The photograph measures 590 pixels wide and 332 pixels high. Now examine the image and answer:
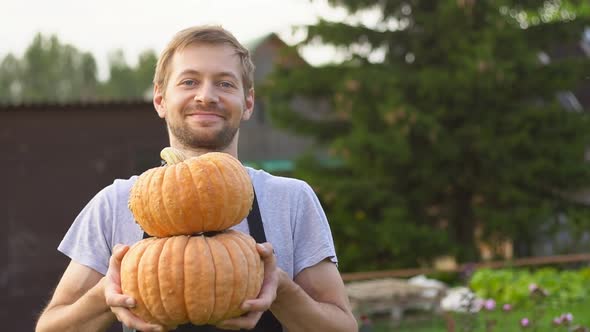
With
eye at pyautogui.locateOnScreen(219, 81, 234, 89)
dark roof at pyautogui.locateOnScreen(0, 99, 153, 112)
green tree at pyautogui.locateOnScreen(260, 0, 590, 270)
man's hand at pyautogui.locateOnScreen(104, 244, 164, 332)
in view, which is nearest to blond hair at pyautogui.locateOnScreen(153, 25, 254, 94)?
eye at pyautogui.locateOnScreen(219, 81, 234, 89)

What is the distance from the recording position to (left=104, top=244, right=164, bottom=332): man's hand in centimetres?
232

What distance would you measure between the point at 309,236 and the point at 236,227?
0.77ft

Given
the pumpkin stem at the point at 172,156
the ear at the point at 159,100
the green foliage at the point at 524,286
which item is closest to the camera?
the pumpkin stem at the point at 172,156

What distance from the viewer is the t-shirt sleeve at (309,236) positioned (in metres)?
2.75

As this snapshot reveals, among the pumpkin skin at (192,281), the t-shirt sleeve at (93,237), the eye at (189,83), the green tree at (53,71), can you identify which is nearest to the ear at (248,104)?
the eye at (189,83)

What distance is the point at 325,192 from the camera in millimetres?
16219

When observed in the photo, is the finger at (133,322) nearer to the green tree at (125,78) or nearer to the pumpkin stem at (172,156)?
the pumpkin stem at (172,156)

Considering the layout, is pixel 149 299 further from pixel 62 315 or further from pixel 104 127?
pixel 104 127

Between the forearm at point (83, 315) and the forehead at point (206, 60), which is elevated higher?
the forehead at point (206, 60)

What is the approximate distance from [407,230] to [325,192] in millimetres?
1688

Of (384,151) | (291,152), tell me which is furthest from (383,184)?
(291,152)

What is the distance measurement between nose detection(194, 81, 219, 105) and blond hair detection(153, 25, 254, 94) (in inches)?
6.4

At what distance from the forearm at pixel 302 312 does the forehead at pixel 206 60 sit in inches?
27.6

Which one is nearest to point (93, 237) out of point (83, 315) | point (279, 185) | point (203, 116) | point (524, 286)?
point (83, 315)
